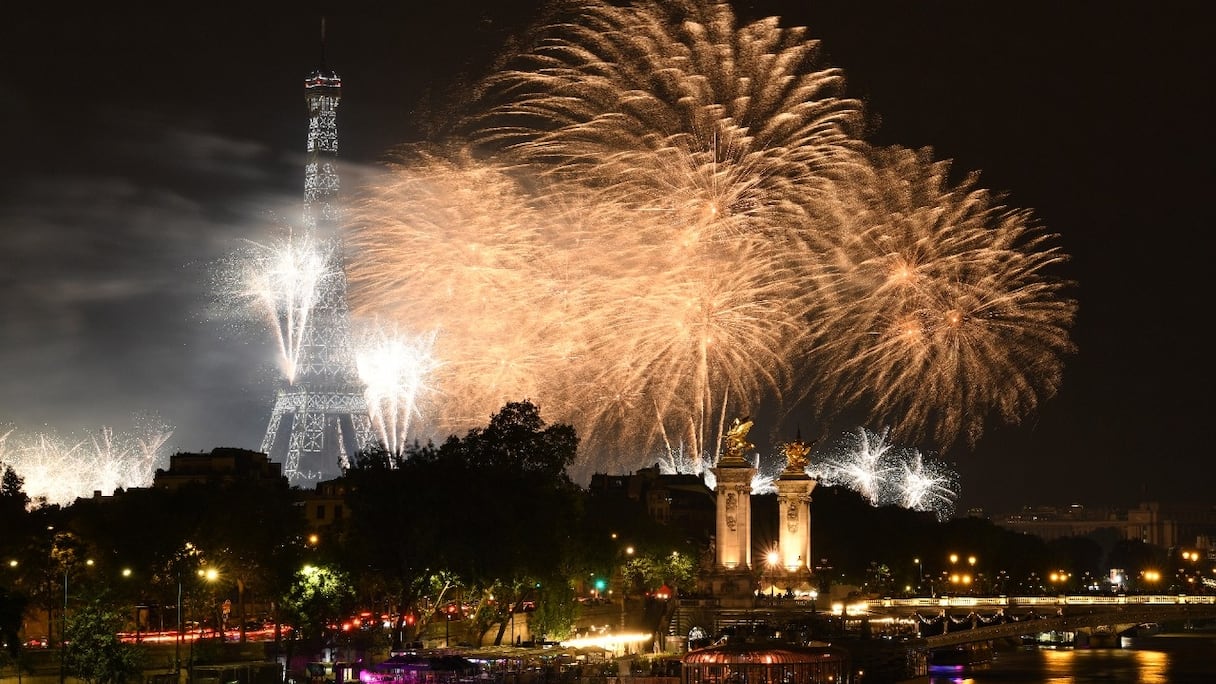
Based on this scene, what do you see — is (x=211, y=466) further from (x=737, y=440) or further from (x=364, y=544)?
(x=364, y=544)

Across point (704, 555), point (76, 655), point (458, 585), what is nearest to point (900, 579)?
point (704, 555)

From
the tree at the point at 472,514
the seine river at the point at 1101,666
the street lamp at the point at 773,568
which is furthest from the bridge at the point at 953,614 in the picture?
the tree at the point at 472,514

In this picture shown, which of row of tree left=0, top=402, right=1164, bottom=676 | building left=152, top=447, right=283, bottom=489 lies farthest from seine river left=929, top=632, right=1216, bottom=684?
building left=152, top=447, right=283, bottom=489

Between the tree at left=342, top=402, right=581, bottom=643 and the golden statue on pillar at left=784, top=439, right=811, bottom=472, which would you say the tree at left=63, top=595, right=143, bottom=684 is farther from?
the golden statue on pillar at left=784, top=439, right=811, bottom=472

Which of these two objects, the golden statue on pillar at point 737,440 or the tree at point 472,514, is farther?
the golden statue on pillar at point 737,440

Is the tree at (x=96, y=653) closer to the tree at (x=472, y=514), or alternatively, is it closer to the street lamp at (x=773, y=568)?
the tree at (x=472, y=514)

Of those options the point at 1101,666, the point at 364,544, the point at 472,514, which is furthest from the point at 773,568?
the point at 364,544

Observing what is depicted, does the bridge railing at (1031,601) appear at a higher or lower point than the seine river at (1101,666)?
higher
